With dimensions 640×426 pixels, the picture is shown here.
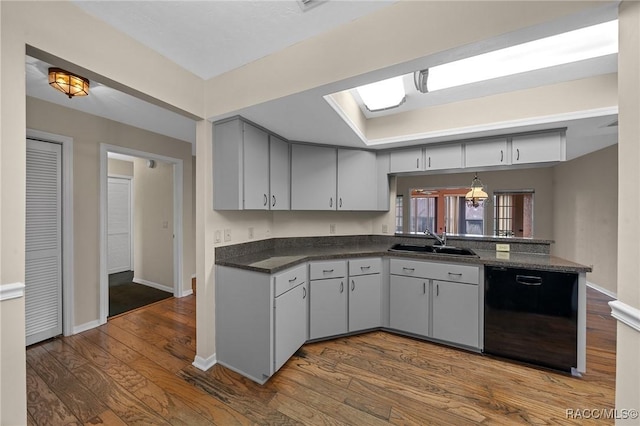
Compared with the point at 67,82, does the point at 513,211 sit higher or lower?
lower

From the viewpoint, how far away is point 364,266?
2584 mm

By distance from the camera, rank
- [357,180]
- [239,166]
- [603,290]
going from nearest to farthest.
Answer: [239,166] → [357,180] → [603,290]

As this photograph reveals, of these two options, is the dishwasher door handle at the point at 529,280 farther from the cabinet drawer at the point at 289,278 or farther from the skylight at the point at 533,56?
the cabinet drawer at the point at 289,278

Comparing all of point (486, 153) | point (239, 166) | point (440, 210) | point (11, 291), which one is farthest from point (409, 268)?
point (440, 210)

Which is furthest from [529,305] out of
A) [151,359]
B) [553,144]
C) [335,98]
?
[151,359]

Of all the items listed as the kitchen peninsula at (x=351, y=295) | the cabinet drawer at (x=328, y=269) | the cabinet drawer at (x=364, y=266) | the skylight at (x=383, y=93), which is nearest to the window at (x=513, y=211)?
the kitchen peninsula at (x=351, y=295)

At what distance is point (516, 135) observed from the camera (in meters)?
2.41

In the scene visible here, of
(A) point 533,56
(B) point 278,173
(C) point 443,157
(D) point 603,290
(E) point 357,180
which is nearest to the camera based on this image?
(A) point 533,56

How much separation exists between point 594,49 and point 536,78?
0.36 meters

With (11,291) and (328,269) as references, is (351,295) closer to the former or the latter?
(328,269)

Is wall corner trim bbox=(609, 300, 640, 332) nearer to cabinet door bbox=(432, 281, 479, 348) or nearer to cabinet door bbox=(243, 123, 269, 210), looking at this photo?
cabinet door bbox=(432, 281, 479, 348)

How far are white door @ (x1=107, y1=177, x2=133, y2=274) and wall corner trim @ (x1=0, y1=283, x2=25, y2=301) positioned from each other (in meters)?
4.73

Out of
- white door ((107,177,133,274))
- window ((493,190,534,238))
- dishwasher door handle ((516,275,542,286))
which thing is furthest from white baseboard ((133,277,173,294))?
window ((493,190,534,238))

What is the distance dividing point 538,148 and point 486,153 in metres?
0.41
